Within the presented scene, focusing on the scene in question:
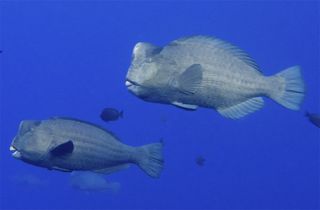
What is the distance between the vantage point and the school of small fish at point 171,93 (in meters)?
3.70

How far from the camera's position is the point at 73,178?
475 inches

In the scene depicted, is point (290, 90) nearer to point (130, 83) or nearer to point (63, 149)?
point (130, 83)

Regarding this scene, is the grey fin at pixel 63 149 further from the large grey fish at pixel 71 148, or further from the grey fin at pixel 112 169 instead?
the grey fin at pixel 112 169

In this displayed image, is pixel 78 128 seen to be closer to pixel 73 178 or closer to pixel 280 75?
pixel 280 75

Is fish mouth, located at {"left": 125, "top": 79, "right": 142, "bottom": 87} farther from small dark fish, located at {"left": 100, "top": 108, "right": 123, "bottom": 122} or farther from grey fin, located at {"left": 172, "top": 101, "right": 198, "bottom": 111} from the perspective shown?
small dark fish, located at {"left": 100, "top": 108, "right": 123, "bottom": 122}

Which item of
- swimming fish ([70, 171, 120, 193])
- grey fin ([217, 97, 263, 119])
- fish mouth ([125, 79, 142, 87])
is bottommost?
fish mouth ([125, 79, 142, 87])

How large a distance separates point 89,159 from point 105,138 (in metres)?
0.21

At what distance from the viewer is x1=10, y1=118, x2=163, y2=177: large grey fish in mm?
4319

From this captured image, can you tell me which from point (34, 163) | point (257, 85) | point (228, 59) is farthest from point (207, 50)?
point (34, 163)

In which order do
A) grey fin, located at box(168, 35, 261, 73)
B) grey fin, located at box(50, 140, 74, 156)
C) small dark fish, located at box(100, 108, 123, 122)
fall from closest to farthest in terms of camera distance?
grey fin, located at box(168, 35, 261, 73) → grey fin, located at box(50, 140, 74, 156) → small dark fish, located at box(100, 108, 123, 122)

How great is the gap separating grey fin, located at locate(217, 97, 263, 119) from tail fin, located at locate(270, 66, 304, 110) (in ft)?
0.48

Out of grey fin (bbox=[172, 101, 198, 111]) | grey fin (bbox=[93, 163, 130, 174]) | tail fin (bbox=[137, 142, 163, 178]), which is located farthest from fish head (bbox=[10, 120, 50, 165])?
grey fin (bbox=[172, 101, 198, 111])

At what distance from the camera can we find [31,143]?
14.3ft

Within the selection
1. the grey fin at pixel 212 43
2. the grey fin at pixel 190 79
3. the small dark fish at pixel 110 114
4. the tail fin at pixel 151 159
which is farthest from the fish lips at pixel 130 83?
the small dark fish at pixel 110 114
